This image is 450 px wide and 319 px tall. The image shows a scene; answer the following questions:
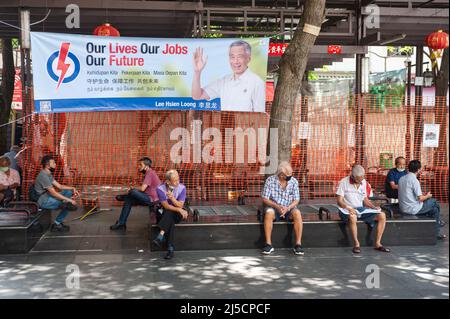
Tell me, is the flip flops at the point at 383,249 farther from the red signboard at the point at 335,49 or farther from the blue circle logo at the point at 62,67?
the blue circle logo at the point at 62,67

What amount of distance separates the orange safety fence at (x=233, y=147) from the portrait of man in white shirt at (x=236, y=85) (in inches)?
119

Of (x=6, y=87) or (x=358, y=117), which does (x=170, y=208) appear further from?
(x=6, y=87)

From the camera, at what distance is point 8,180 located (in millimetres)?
10305

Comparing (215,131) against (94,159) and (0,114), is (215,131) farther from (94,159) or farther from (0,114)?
(0,114)

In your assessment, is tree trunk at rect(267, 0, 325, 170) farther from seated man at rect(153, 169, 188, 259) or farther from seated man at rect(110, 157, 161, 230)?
seated man at rect(110, 157, 161, 230)

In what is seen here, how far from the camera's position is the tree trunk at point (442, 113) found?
42.1ft

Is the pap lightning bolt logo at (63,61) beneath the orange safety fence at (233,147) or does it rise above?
above

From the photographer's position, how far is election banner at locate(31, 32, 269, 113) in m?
8.56

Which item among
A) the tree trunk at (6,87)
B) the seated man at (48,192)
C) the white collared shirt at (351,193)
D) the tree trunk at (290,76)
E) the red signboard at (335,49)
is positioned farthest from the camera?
the tree trunk at (6,87)

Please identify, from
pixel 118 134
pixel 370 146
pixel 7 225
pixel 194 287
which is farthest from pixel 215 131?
pixel 194 287

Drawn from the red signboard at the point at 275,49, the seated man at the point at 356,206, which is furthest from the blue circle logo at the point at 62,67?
the red signboard at the point at 275,49

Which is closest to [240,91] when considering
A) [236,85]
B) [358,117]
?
[236,85]

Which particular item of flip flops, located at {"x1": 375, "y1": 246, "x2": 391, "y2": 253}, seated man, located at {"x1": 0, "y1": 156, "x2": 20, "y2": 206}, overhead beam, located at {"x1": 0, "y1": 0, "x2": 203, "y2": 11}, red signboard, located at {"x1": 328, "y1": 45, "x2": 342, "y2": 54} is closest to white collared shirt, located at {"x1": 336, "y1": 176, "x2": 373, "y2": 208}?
flip flops, located at {"x1": 375, "y1": 246, "x2": 391, "y2": 253}

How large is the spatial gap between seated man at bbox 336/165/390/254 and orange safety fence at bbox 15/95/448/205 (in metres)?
3.75
